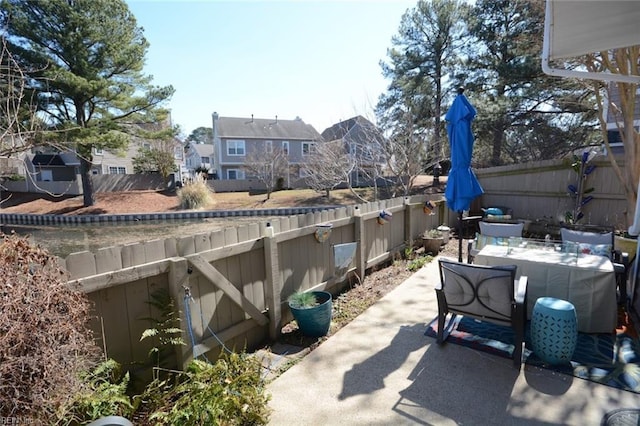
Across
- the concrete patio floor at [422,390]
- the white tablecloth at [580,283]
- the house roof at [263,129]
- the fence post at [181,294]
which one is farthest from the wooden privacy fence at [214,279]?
the house roof at [263,129]

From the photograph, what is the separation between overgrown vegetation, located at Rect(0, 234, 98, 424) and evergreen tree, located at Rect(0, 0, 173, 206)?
54.4 feet

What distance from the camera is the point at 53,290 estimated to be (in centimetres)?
172

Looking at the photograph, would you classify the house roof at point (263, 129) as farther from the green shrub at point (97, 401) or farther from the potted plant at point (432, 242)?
the green shrub at point (97, 401)

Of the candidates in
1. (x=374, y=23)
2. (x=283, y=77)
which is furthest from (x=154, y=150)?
(x=374, y=23)

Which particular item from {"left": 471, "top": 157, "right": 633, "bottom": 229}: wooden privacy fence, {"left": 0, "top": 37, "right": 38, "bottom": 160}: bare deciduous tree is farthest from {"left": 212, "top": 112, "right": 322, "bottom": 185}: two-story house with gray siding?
{"left": 0, "top": 37, "right": 38, "bottom": 160}: bare deciduous tree

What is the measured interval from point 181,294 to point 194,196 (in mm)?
18419

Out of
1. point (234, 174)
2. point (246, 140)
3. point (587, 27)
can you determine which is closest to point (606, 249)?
point (587, 27)

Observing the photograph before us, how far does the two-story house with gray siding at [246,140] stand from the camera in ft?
99.0

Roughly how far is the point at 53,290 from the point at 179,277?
3.32ft

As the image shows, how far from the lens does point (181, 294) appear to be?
2.72 meters

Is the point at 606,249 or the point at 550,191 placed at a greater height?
the point at 550,191

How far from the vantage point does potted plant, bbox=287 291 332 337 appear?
11.8ft

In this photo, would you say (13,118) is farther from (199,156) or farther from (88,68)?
(199,156)

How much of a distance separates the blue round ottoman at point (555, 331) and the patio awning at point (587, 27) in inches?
91.1
